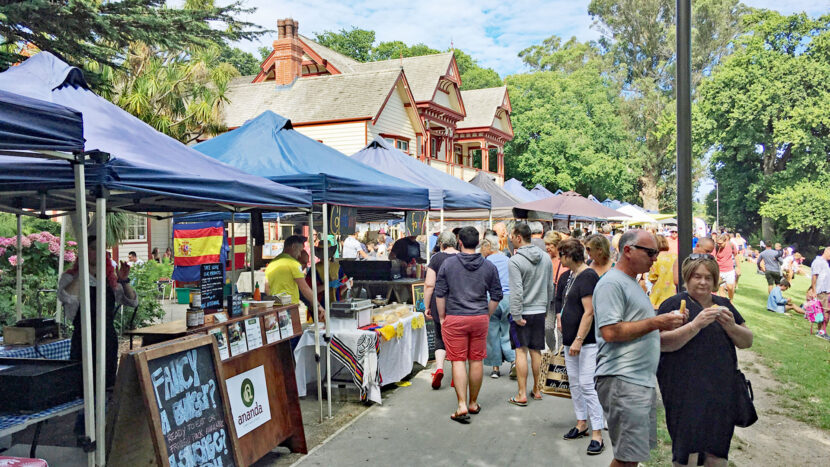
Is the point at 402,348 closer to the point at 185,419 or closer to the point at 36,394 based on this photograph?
the point at 185,419

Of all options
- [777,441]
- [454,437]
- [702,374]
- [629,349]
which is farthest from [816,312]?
[629,349]

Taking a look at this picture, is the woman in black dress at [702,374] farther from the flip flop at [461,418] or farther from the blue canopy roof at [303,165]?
the blue canopy roof at [303,165]

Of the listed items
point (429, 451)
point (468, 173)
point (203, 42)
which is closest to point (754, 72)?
point (468, 173)

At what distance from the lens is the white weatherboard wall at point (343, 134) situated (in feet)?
79.7

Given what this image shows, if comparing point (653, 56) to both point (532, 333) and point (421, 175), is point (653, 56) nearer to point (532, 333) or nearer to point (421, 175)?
point (421, 175)

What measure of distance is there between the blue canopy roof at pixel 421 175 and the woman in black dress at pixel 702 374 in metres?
6.57

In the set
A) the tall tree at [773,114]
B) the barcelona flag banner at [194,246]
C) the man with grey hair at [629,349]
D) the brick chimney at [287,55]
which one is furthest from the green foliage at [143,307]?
the tall tree at [773,114]

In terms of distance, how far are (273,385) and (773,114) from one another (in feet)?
139

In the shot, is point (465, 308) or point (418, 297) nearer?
point (465, 308)

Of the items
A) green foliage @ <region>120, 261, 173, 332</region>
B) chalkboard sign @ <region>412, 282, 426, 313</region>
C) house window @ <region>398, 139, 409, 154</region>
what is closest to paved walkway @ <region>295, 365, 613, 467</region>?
chalkboard sign @ <region>412, 282, 426, 313</region>

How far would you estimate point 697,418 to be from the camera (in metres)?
3.50

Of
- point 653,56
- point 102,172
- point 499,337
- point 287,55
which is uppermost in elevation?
point 653,56

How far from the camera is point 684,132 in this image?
5031 mm

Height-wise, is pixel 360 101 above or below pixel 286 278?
above
